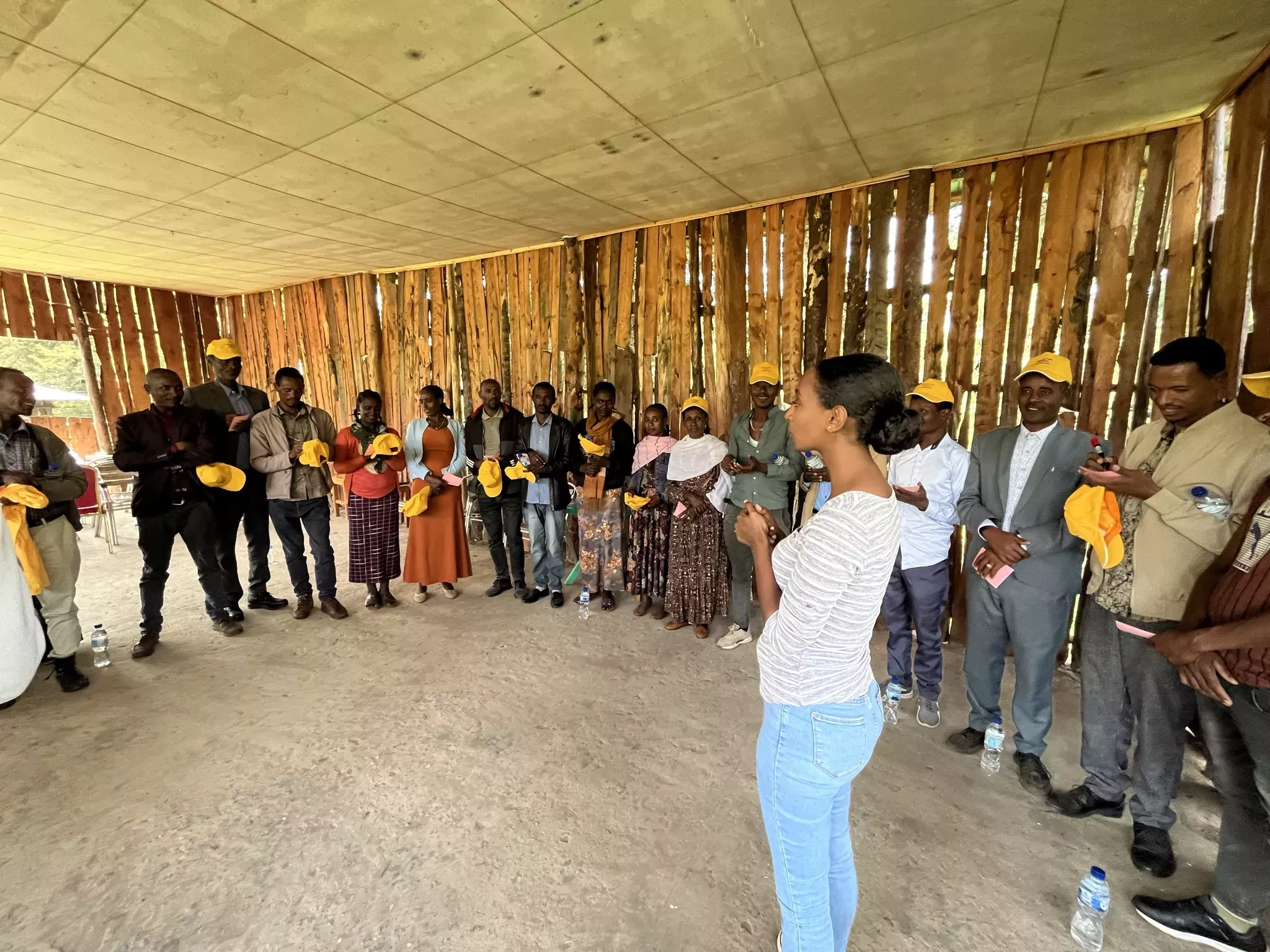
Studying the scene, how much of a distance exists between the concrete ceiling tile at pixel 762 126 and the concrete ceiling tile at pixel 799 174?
0.31ft

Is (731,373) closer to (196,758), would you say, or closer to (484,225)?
(484,225)

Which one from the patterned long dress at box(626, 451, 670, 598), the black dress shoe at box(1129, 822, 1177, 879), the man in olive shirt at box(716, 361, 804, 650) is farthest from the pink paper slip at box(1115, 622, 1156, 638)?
the patterned long dress at box(626, 451, 670, 598)

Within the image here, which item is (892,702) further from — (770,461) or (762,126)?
(762,126)

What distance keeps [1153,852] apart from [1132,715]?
473 millimetres

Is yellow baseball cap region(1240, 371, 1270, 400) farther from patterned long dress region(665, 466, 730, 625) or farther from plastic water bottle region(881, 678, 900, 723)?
patterned long dress region(665, 466, 730, 625)

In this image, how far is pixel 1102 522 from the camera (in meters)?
1.98

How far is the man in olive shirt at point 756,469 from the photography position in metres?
3.64

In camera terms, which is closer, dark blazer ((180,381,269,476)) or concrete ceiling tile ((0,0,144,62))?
concrete ceiling tile ((0,0,144,62))

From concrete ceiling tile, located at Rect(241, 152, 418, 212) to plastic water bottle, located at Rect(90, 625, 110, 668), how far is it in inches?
119

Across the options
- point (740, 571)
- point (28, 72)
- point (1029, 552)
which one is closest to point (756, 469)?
point (740, 571)

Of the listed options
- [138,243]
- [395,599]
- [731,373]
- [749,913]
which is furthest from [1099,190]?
[138,243]

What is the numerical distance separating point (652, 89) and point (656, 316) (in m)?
2.32

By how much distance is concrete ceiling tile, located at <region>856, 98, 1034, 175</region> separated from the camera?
2805mm

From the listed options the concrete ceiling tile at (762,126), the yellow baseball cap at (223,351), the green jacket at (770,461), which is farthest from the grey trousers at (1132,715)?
the yellow baseball cap at (223,351)
